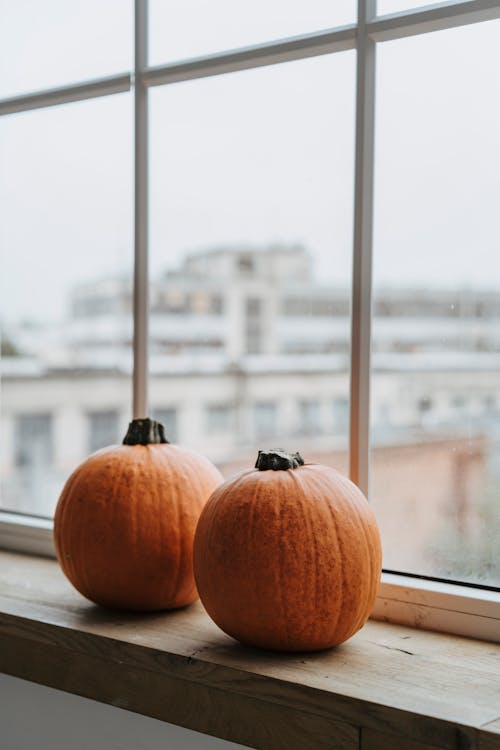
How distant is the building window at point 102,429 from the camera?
2.01 m

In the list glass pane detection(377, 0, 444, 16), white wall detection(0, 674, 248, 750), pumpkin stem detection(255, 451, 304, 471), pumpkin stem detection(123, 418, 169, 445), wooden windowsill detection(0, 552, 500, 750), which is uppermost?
glass pane detection(377, 0, 444, 16)

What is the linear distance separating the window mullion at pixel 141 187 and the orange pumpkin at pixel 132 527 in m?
0.31

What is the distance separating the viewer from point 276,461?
1190 mm

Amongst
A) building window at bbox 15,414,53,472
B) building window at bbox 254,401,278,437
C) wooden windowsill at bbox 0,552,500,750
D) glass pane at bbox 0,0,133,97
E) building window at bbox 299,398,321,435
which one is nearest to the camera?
wooden windowsill at bbox 0,552,500,750

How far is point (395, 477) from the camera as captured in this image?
1380 mm

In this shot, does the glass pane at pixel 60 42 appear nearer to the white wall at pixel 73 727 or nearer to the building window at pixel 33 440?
the building window at pixel 33 440

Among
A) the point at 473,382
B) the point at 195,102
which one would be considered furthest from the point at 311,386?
the point at 473,382

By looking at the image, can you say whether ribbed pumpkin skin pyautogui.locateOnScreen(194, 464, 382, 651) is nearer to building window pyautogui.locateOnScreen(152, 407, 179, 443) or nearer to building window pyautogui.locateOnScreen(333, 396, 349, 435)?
building window pyautogui.locateOnScreen(333, 396, 349, 435)

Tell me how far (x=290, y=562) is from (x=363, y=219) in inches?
22.1

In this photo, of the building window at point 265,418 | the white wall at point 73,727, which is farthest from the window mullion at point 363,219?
the building window at point 265,418

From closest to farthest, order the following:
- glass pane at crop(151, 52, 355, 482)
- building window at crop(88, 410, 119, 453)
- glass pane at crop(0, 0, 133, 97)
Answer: glass pane at crop(151, 52, 355, 482), glass pane at crop(0, 0, 133, 97), building window at crop(88, 410, 119, 453)

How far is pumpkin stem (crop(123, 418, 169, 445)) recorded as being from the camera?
1.38 meters

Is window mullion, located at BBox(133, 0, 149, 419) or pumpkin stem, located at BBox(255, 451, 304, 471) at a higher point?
window mullion, located at BBox(133, 0, 149, 419)

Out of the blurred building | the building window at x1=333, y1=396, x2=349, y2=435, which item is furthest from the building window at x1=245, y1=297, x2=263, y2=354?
the building window at x1=333, y1=396, x2=349, y2=435
